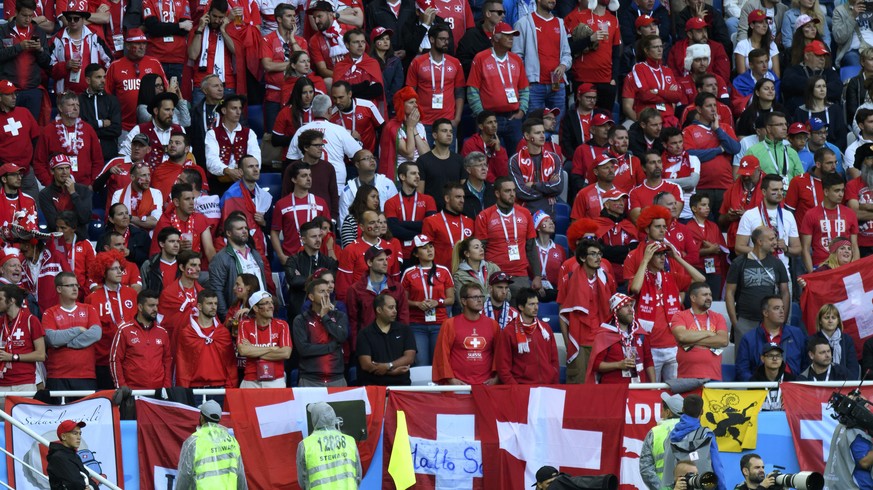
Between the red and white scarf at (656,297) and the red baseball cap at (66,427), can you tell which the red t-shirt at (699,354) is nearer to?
the red and white scarf at (656,297)

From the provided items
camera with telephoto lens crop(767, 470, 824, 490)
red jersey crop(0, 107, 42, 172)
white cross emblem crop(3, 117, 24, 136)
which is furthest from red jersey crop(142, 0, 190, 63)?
camera with telephoto lens crop(767, 470, 824, 490)

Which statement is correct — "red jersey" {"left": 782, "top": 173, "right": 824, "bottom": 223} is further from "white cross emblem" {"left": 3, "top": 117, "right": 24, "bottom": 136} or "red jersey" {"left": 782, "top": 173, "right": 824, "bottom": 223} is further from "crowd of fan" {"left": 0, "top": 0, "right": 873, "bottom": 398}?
"white cross emblem" {"left": 3, "top": 117, "right": 24, "bottom": 136}

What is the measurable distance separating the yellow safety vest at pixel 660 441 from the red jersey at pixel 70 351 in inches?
209

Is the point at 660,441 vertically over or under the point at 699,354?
under

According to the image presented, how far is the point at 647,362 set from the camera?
577 inches

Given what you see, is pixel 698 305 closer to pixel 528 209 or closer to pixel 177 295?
pixel 528 209

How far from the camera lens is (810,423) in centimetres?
1356

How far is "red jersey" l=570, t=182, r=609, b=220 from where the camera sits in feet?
55.3

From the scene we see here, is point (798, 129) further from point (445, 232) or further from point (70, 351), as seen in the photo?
point (70, 351)

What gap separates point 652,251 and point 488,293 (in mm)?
1603

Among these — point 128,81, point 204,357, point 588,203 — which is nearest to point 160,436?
point 204,357

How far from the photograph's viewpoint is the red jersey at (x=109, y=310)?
49.3 ft

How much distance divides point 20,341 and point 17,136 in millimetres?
3560

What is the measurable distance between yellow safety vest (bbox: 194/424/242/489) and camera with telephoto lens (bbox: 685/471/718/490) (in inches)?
139
